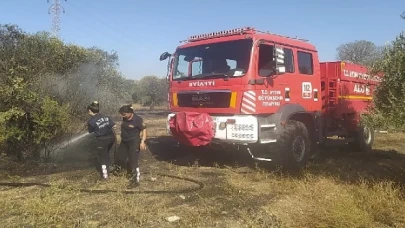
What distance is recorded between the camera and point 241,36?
7.09 m

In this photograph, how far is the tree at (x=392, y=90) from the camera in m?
4.94

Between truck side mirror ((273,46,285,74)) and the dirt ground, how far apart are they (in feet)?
6.49

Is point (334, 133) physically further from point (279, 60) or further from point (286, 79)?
point (279, 60)

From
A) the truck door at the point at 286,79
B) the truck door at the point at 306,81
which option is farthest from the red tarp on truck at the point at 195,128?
the truck door at the point at 306,81

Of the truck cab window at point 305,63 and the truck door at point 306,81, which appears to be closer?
the truck door at point 306,81

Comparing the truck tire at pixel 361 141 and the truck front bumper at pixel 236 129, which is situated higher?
the truck front bumper at pixel 236 129

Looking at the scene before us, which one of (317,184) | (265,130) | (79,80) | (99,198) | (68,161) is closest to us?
(99,198)

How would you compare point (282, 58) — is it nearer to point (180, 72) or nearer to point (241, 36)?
point (241, 36)

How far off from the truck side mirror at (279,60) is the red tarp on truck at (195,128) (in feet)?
5.30

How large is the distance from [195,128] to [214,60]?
60.0 inches

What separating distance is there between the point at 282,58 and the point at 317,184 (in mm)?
2535

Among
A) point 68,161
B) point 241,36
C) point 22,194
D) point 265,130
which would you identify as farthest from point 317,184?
point 68,161

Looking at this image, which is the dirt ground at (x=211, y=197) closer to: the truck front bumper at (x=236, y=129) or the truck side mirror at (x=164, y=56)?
the truck front bumper at (x=236, y=129)

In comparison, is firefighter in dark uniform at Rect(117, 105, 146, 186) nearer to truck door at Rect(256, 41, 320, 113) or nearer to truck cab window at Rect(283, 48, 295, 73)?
truck door at Rect(256, 41, 320, 113)
